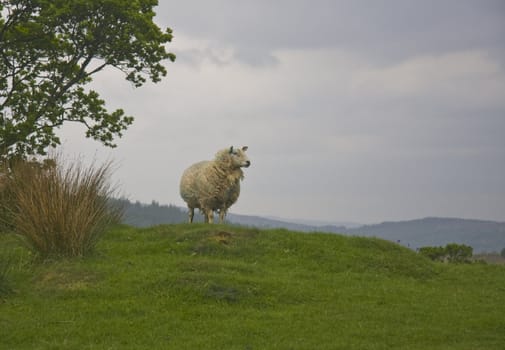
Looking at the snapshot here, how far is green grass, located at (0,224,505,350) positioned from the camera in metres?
10.5

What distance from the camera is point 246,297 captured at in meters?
12.9

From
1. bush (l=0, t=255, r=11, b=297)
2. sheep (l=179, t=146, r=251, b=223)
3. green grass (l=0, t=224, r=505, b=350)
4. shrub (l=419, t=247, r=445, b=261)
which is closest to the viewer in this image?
green grass (l=0, t=224, r=505, b=350)

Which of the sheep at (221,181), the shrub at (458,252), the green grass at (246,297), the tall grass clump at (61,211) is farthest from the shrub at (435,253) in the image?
the tall grass clump at (61,211)

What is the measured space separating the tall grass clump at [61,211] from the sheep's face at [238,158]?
566 cm

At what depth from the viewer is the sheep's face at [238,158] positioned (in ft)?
67.9

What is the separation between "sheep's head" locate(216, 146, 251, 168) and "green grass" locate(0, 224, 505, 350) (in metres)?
2.55

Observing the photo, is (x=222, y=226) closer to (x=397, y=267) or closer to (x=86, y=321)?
(x=397, y=267)

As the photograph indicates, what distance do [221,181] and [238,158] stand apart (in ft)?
2.88

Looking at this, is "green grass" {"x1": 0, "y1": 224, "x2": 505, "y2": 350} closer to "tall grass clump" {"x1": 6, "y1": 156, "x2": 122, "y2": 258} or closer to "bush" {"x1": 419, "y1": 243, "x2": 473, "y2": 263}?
"tall grass clump" {"x1": 6, "y1": 156, "x2": 122, "y2": 258}

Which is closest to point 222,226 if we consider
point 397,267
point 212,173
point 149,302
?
point 212,173

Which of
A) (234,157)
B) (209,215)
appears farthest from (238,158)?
(209,215)

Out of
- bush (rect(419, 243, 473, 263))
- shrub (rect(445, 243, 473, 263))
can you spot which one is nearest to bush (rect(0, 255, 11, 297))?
bush (rect(419, 243, 473, 263))

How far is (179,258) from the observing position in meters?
16.1

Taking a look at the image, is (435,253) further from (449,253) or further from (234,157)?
(234,157)
